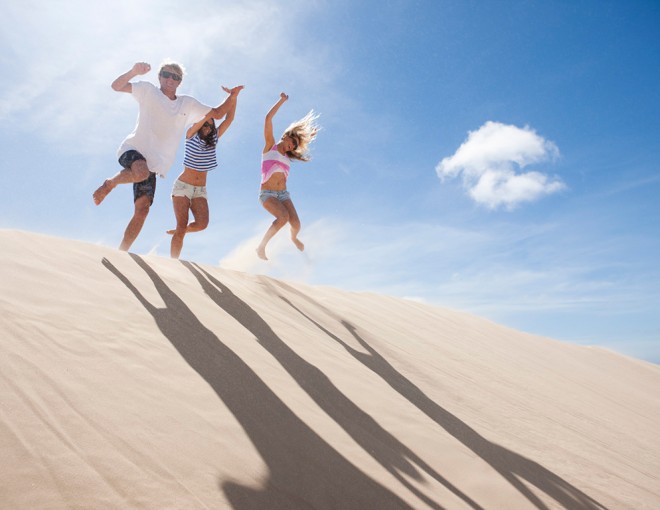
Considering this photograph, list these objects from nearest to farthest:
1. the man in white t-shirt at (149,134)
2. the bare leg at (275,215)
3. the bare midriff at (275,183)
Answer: the man in white t-shirt at (149,134)
the bare leg at (275,215)
the bare midriff at (275,183)

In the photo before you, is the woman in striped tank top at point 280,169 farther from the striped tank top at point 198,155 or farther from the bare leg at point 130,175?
the bare leg at point 130,175

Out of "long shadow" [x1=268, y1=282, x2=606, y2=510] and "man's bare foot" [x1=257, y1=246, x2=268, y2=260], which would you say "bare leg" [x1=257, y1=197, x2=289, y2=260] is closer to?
"man's bare foot" [x1=257, y1=246, x2=268, y2=260]

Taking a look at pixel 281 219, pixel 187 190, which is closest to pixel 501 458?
pixel 187 190

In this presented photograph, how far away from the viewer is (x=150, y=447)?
1.46 m

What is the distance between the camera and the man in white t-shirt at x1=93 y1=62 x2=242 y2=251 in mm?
3791

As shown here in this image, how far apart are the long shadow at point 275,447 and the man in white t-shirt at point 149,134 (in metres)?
1.75

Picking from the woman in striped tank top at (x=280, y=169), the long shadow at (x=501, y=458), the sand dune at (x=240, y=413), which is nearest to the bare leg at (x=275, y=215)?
the woman in striped tank top at (x=280, y=169)

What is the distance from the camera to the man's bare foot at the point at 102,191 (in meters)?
3.58

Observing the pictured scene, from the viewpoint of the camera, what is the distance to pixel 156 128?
13.0ft

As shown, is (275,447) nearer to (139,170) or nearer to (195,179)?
(139,170)

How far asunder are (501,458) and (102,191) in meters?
3.19

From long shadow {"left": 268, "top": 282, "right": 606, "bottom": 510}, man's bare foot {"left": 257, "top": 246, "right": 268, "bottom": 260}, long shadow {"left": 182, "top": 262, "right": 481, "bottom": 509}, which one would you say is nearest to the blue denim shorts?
man's bare foot {"left": 257, "top": 246, "right": 268, "bottom": 260}

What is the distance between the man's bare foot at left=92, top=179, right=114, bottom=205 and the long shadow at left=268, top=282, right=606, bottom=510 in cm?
221

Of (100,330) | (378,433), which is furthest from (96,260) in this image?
(378,433)
